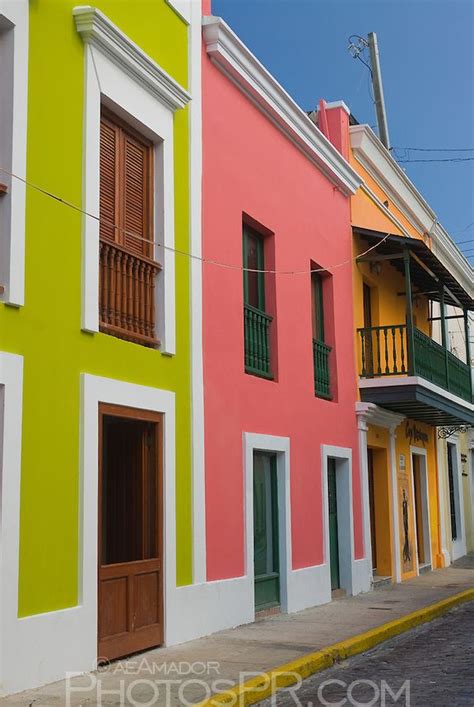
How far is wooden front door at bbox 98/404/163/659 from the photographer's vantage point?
27.0ft

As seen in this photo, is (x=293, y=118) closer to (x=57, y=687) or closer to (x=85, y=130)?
(x=85, y=130)

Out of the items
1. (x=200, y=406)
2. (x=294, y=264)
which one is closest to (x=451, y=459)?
(x=294, y=264)

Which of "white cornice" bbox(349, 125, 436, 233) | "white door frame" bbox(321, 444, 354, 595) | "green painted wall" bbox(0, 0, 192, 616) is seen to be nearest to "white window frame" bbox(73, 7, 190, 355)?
"green painted wall" bbox(0, 0, 192, 616)

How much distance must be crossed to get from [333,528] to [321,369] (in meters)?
2.43

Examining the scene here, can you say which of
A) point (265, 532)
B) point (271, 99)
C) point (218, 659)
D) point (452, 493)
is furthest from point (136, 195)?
point (452, 493)

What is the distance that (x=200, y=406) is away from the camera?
9.65 m

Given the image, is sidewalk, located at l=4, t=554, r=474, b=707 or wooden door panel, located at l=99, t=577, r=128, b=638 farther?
wooden door panel, located at l=99, t=577, r=128, b=638

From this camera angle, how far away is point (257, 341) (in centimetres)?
1152

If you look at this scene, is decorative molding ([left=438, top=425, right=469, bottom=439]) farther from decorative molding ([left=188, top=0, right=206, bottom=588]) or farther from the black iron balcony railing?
decorative molding ([left=188, top=0, right=206, bottom=588])

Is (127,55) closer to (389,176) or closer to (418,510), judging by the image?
(389,176)

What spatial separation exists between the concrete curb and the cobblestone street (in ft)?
0.26

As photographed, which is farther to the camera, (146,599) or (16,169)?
(146,599)

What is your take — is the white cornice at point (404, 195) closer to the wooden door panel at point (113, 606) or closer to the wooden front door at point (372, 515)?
the wooden front door at point (372, 515)

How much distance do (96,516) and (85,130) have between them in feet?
10.9
